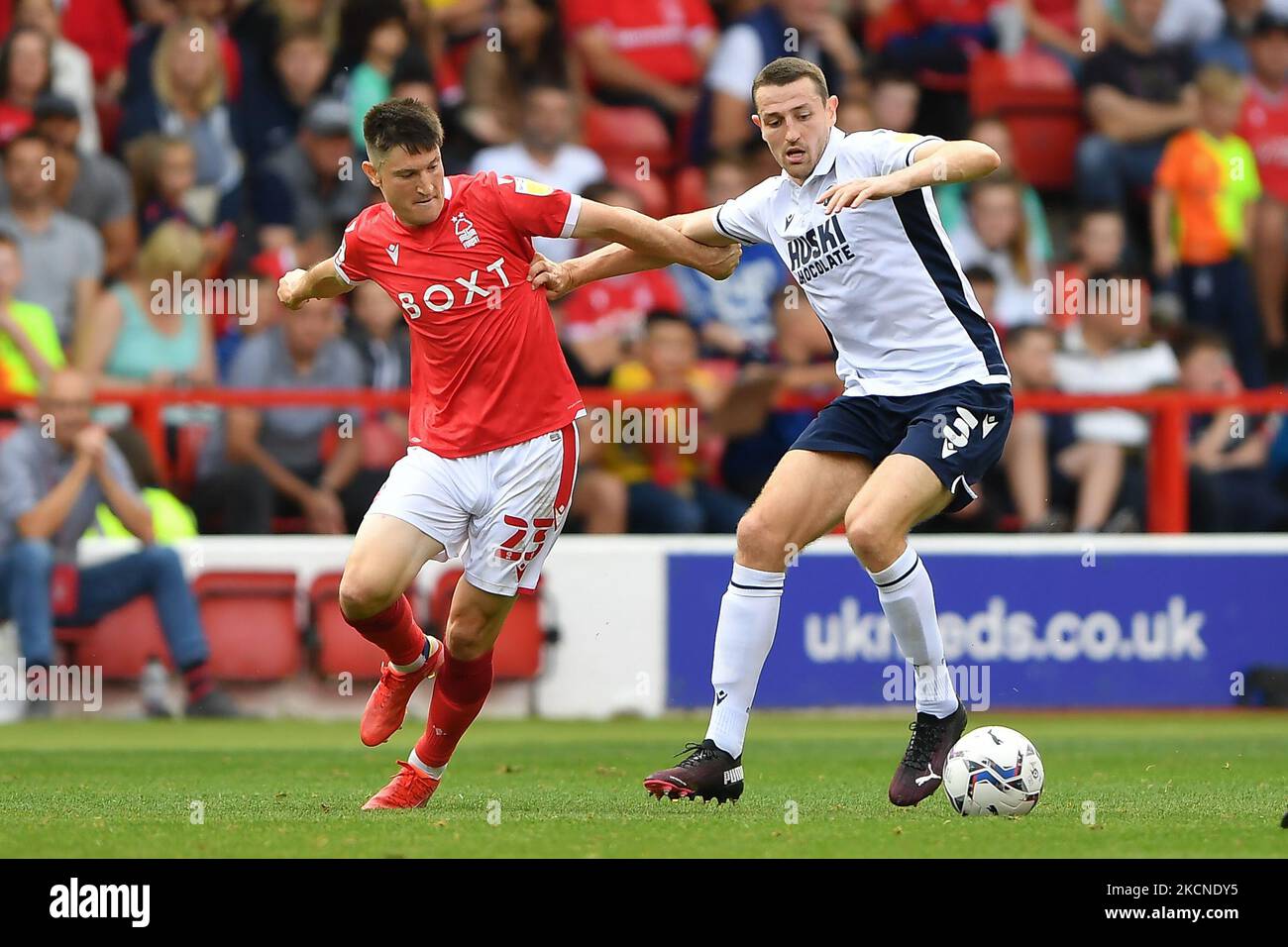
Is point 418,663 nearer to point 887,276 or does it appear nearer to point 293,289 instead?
point 293,289

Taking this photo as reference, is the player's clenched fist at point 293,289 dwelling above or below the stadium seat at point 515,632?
above

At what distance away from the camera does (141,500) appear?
11.2 metres

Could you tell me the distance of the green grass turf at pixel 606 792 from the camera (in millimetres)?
6141

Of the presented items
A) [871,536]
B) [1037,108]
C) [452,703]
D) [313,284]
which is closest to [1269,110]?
[1037,108]

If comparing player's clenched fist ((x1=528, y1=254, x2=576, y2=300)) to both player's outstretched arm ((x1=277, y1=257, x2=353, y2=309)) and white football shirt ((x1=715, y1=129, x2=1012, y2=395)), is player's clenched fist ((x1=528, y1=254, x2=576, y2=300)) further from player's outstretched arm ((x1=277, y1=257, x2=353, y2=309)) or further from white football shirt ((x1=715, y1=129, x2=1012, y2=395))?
white football shirt ((x1=715, y1=129, x2=1012, y2=395))

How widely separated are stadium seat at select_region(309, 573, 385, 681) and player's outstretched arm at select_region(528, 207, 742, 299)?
412 centimetres

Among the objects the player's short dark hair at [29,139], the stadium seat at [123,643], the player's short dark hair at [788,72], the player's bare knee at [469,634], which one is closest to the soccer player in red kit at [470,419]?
the player's bare knee at [469,634]

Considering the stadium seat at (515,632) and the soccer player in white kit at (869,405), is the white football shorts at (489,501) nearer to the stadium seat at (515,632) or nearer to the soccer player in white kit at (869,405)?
the soccer player in white kit at (869,405)

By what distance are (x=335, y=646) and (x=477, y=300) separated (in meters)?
4.40

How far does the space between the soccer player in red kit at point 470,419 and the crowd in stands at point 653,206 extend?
13.6 ft
